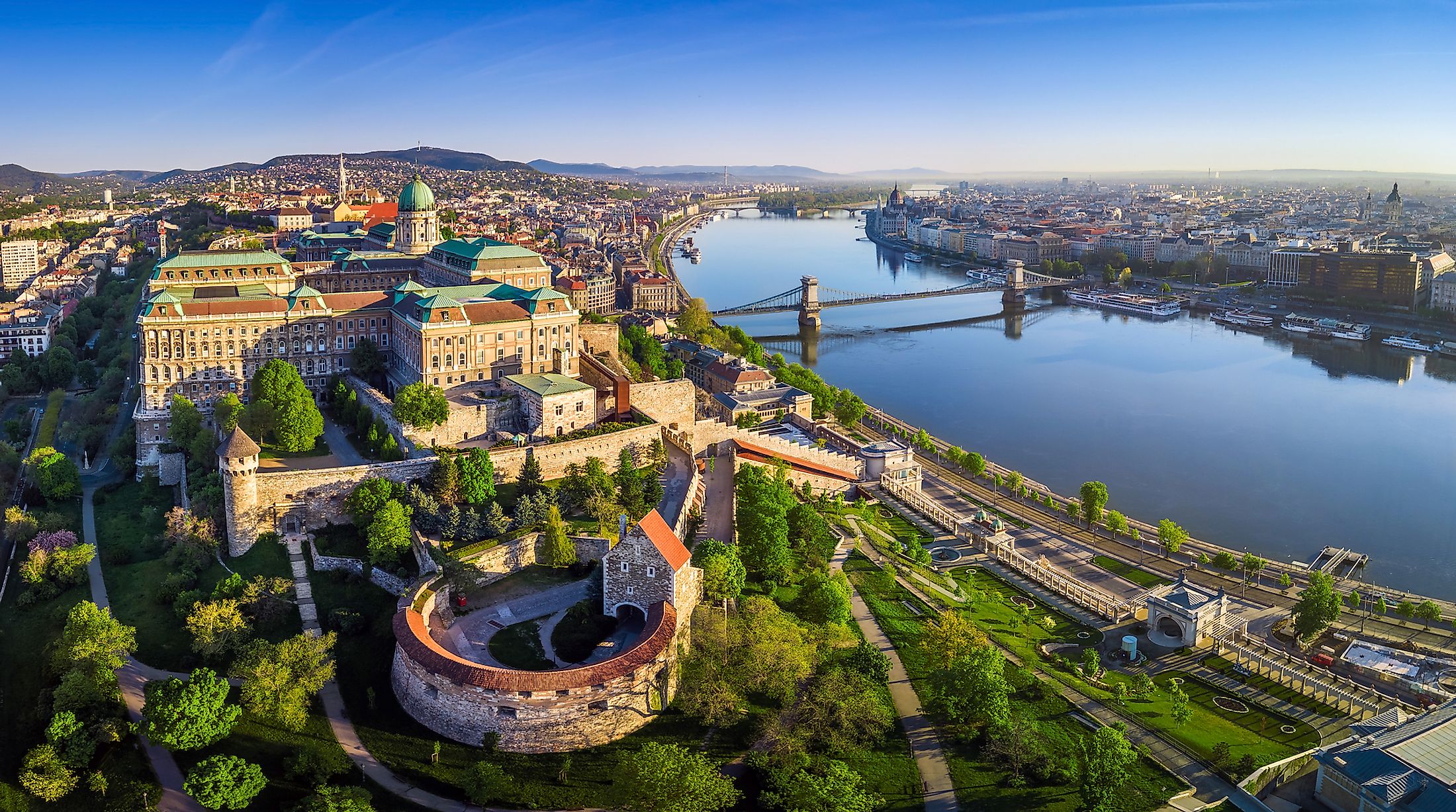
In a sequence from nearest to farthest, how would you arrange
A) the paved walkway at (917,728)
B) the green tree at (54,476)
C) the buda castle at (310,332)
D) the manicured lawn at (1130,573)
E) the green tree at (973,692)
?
1. the paved walkway at (917,728)
2. the green tree at (973,692)
3. the manicured lawn at (1130,573)
4. the green tree at (54,476)
5. the buda castle at (310,332)

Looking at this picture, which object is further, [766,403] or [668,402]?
[766,403]

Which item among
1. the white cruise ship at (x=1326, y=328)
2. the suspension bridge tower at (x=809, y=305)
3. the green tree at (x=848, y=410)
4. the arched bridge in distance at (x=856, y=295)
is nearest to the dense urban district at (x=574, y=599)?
the green tree at (x=848, y=410)

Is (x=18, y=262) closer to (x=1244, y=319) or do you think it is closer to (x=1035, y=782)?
(x=1035, y=782)

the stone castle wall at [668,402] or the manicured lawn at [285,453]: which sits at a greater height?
the stone castle wall at [668,402]

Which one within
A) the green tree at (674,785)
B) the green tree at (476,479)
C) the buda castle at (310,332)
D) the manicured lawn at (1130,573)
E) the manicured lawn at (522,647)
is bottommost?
the manicured lawn at (1130,573)

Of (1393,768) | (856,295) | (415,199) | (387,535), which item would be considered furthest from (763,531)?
(856,295)

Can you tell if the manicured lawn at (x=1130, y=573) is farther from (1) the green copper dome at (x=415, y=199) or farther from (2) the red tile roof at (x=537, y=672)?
(1) the green copper dome at (x=415, y=199)

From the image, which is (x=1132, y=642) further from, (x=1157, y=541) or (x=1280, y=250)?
(x=1280, y=250)
